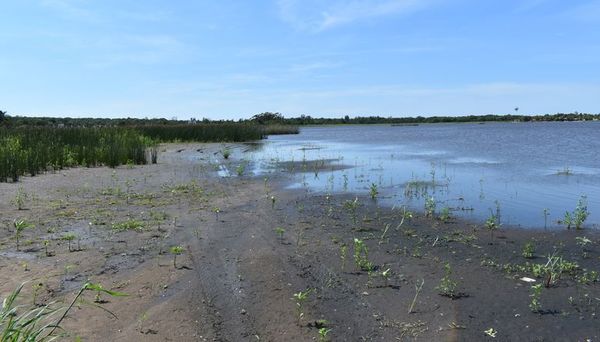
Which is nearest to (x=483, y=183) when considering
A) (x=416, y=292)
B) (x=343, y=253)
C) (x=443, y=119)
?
(x=343, y=253)

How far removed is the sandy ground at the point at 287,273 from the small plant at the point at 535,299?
0.21 ft

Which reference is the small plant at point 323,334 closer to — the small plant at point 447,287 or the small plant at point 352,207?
the small plant at point 447,287

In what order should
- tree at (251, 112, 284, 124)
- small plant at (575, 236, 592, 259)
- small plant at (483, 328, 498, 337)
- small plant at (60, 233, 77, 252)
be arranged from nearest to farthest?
small plant at (483, 328, 498, 337)
small plant at (575, 236, 592, 259)
small plant at (60, 233, 77, 252)
tree at (251, 112, 284, 124)

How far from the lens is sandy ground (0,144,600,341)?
4848 millimetres

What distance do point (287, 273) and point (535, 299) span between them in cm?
285

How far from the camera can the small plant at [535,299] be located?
522 centimetres

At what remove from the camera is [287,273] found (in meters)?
6.32

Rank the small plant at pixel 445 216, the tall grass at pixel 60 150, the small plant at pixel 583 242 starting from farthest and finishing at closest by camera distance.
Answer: the tall grass at pixel 60 150, the small plant at pixel 445 216, the small plant at pixel 583 242

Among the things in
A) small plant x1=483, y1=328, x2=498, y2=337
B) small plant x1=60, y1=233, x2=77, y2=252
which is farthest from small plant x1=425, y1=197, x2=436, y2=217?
small plant x1=60, y1=233, x2=77, y2=252

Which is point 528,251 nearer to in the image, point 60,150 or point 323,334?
point 323,334

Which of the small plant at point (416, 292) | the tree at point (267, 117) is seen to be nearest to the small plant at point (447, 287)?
the small plant at point (416, 292)

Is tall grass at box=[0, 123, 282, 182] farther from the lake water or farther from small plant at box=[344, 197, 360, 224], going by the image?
small plant at box=[344, 197, 360, 224]

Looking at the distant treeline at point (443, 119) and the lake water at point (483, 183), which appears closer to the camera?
the lake water at point (483, 183)

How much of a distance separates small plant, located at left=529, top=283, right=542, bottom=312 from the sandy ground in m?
0.06
